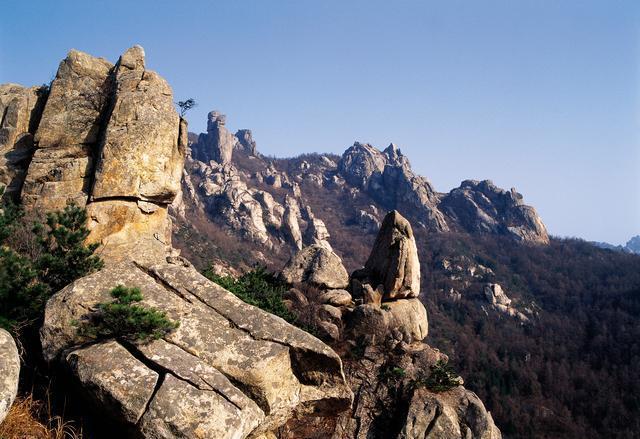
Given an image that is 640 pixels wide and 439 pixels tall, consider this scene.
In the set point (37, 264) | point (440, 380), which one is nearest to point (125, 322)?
point (37, 264)

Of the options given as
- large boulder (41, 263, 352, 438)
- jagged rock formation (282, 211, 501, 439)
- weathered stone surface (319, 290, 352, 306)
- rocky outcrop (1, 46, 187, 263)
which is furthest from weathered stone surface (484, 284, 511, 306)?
large boulder (41, 263, 352, 438)

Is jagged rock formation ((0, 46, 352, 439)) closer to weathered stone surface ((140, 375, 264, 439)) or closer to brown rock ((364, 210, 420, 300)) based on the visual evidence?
weathered stone surface ((140, 375, 264, 439))

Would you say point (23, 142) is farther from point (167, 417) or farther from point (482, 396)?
point (482, 396)

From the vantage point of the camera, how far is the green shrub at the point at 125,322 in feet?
26.4

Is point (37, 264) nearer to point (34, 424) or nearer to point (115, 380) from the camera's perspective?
point (34, 424)

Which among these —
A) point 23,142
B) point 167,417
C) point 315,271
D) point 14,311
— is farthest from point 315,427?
point 23,142

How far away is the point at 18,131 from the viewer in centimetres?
1817

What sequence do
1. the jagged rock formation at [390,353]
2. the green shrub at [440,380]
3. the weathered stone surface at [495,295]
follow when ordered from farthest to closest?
the weathered stone surface at [495,295] → the green shrub at [440,380] → the jagged rock formation at [390,353]

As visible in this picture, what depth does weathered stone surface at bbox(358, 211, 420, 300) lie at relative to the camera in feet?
77.9

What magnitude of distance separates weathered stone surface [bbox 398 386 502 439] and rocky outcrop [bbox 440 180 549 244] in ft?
533

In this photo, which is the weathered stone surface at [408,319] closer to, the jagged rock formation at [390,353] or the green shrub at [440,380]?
the jagged rock formation at [390,353]

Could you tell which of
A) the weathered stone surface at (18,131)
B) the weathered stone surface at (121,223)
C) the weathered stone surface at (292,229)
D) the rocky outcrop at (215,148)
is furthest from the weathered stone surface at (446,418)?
the rocky outcrop at (215,148)

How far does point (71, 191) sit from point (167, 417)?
10.8 m

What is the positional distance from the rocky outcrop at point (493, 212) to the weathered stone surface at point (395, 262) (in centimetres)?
15588
